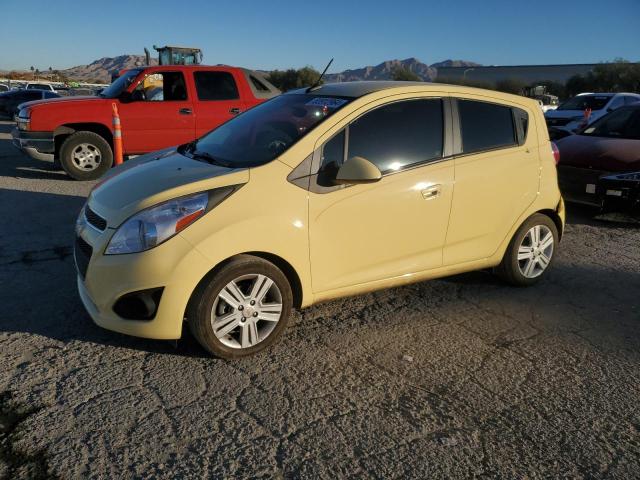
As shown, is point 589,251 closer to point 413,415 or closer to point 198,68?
point 413,415

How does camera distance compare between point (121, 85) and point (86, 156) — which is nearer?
point (86, 156)

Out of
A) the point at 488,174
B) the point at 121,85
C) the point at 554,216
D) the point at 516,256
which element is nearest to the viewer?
the point at 488,174

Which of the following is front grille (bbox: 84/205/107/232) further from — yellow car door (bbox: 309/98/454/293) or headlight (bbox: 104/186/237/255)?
yellow car door (bbox: 309/98/454/293)

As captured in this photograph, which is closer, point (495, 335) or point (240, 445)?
point (240, 445)

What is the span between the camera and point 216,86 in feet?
29.3

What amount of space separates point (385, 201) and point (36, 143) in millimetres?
6947

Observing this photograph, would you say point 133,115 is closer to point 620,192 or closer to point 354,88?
point 354,88

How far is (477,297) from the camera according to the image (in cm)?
432

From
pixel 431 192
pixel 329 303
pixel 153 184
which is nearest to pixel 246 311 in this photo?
pixel 153 184

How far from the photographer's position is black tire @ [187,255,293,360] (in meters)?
3.02

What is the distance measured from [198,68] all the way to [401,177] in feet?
20.7

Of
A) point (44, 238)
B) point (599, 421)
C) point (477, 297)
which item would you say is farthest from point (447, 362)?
point (44, 238)

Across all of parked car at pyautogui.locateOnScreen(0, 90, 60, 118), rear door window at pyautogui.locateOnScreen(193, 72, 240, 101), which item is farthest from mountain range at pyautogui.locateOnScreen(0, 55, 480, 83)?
rear door window at pyautogui.locateOnScreen(193, 72, 240, 101)

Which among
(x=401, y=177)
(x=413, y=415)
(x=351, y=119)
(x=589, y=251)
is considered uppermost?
(x=351, y=119)
